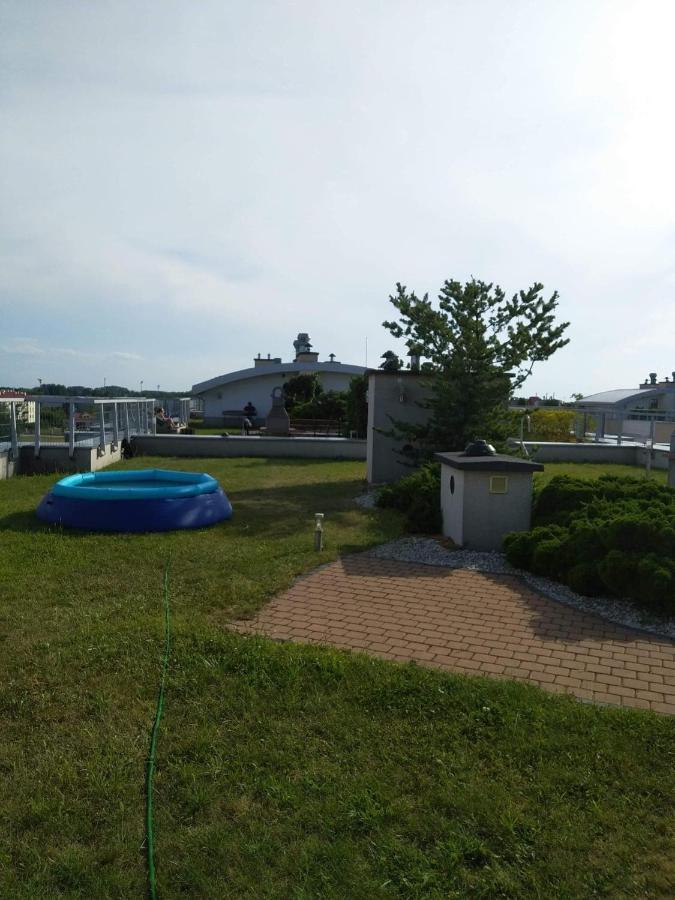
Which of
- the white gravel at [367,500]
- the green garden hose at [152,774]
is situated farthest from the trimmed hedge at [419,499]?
the green garden hose at [152,774]

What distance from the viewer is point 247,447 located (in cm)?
2067

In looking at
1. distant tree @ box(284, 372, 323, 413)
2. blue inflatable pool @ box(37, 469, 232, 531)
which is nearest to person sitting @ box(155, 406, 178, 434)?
distant tree @ box(284, 372, 323, 413)

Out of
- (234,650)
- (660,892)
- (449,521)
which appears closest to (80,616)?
(234,650)

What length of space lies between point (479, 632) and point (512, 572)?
2157 millimetres

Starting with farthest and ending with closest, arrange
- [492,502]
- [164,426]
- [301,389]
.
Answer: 1. [301,389]
2. [164,426]
3. [492,502]

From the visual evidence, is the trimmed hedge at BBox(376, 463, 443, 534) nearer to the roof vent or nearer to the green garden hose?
the roof vent

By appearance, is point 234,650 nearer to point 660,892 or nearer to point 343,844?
point 343,844

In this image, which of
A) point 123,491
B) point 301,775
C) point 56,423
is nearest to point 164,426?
point 56,423

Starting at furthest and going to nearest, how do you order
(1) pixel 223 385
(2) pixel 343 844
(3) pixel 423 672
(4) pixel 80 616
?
1. (1) pixel 223 385
2. (4) pixel 80 616
3. (3) pixel 423 672
4. (2) pixel 343 844

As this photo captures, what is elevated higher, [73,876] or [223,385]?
[223,385]

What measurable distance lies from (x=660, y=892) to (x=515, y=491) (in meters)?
6.20

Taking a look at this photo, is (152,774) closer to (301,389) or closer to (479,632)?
(479,632)

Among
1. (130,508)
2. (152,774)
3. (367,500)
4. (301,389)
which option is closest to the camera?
(152,774)

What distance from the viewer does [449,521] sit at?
9.07 m
